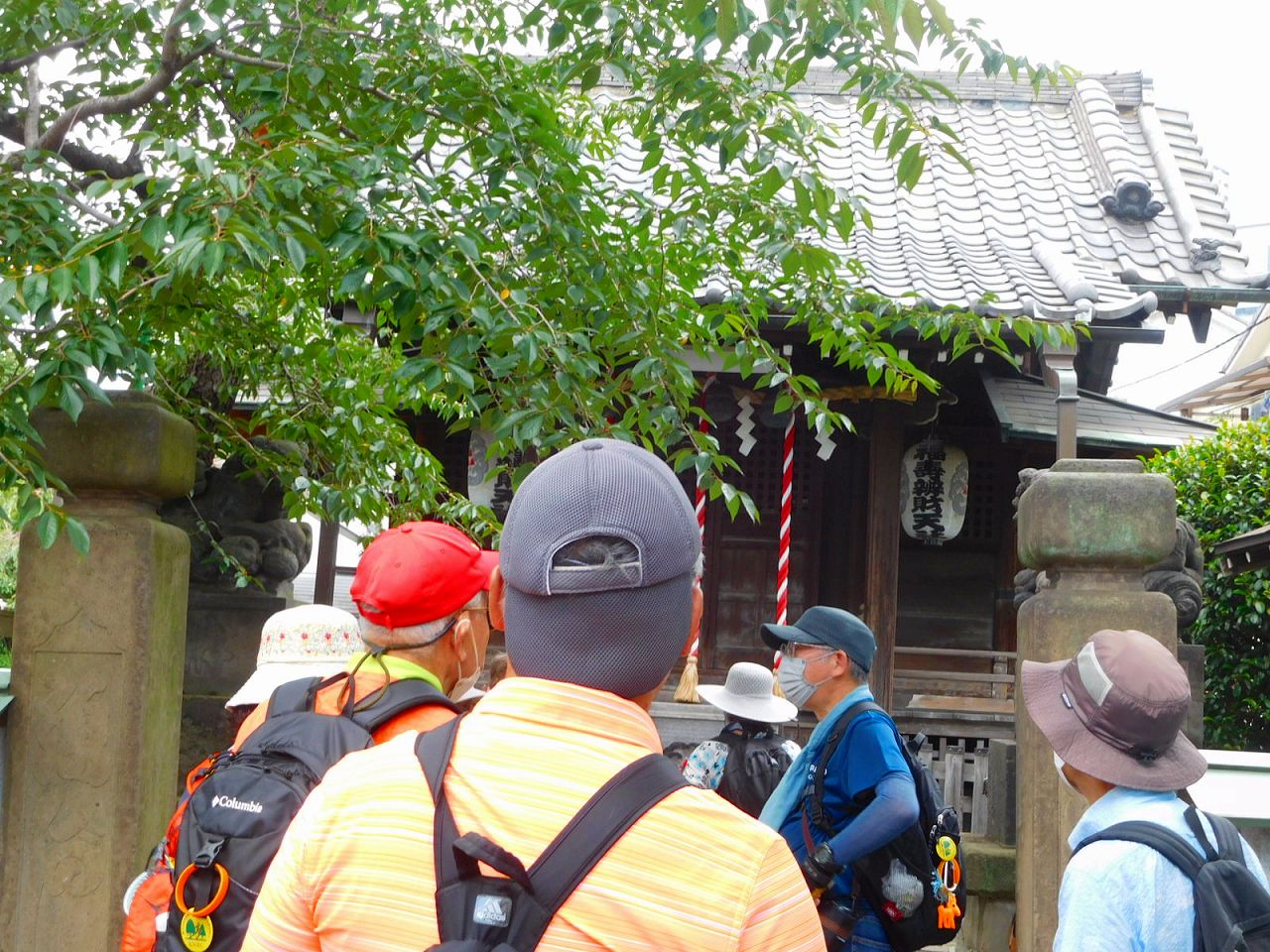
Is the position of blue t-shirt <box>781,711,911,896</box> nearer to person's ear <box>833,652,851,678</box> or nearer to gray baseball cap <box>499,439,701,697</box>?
person's ear <box>833,652,851,678</box>

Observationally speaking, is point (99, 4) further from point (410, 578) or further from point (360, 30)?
point (410, 578)

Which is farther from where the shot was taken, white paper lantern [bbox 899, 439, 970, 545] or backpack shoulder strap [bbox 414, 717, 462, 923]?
white paper lantern [bbox 899, 439, 970, 545]

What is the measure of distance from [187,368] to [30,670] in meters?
1.91

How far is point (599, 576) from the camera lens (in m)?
A: 1.29

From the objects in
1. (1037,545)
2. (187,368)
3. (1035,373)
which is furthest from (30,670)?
(1035,373)

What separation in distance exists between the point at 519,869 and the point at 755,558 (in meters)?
8.99

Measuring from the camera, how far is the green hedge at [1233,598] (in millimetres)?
7875

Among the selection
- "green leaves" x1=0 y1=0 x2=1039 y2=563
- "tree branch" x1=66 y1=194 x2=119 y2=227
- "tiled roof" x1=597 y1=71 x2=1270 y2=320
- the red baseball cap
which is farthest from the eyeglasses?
"tiled roof" x1=597 y1=71 x2=1270 y2=320

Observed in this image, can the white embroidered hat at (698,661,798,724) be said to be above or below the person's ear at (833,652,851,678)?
below

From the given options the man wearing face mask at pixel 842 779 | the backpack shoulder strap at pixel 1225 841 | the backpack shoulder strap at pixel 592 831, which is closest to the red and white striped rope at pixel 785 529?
the man wearing face mask at pixel 842 779

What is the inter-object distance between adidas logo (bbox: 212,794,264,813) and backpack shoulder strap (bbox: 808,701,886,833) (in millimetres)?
2010

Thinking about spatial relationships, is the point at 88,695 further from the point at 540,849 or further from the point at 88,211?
the point at 540,849

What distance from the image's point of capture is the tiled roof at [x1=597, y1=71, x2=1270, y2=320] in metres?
8.70

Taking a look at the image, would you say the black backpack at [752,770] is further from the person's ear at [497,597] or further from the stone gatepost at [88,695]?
the person's ear at [497,597]
